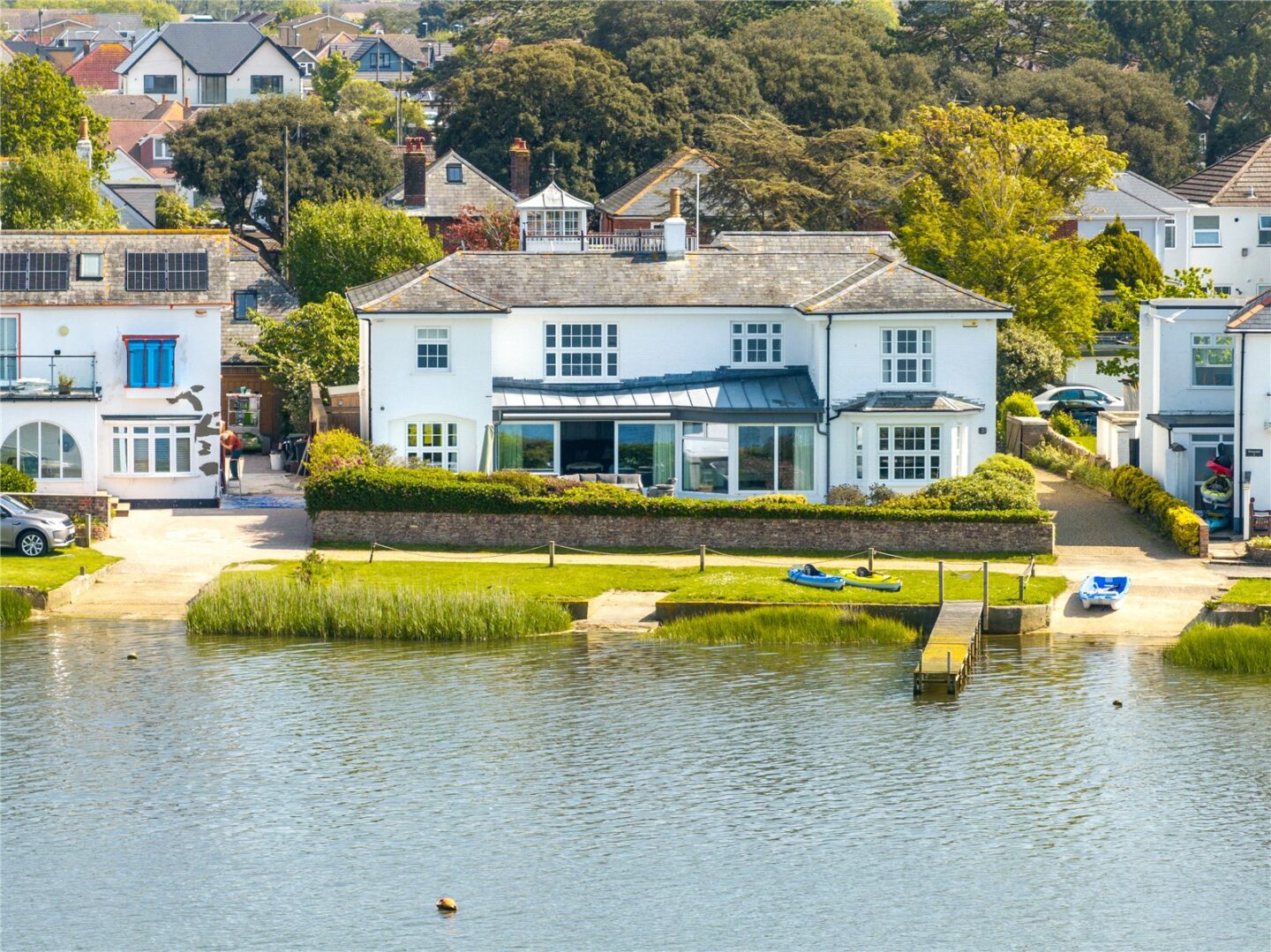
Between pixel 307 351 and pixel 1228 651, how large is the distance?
1283 inches

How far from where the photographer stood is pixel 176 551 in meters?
50.7

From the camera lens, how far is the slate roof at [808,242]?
218 feet

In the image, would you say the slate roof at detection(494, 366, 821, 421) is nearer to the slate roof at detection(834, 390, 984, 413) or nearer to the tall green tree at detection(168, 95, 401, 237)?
the slate roof at detection(834, 390, 984, 413)

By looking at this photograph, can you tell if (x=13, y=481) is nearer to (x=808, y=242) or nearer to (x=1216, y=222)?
(x=808, y=242)

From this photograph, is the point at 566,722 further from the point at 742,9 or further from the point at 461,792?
the point at 742,9

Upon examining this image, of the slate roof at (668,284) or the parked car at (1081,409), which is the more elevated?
the slate roof at (668,284)

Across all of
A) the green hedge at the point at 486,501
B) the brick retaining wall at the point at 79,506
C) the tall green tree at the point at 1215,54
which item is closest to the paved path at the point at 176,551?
the brick retaining wall at the point at 79,506

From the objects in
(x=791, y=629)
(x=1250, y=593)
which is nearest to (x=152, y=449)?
(x=791, y=629)

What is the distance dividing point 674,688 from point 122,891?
43.1 feet

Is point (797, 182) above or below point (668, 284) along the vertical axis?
above

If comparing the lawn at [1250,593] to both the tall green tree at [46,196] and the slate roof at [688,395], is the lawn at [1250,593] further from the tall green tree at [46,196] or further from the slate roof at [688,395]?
the tall green tree at [46,196]

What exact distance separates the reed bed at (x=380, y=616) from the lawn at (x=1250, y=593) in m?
13.9

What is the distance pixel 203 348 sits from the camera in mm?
56969

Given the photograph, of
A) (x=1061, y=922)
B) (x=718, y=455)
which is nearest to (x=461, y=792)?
(x=1061, y=922)
